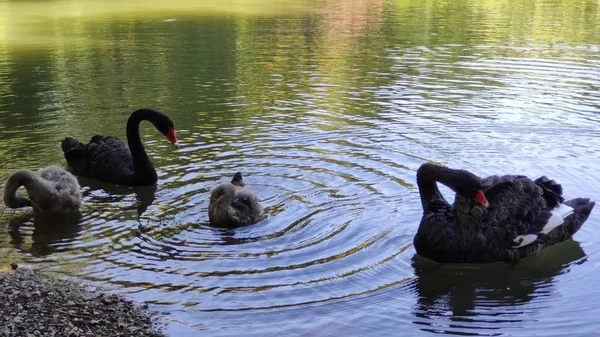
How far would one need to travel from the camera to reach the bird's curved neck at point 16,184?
790 cm

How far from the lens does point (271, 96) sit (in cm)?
1378

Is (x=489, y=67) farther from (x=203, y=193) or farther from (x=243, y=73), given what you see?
(x=203, y=193)

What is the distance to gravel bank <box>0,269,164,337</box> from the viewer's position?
201 inches

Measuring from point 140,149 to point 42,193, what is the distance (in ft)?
5.17

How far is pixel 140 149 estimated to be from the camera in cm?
930

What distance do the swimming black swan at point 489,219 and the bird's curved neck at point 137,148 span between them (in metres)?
3.57

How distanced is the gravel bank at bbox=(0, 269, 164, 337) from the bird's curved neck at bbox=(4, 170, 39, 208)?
6.82 ft

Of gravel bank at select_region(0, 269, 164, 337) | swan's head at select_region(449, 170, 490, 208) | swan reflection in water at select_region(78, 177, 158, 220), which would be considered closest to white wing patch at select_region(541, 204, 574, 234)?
swan's head at select_region(449, 170, 490, 208)

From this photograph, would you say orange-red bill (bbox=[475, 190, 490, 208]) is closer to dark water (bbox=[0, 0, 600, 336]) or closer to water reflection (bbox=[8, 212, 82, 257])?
dark water (bbox=[0, 0, 600, 336])

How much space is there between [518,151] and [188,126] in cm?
501

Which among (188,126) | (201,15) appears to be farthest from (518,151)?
(201,15)

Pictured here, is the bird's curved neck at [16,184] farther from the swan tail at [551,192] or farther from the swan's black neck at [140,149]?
the swan tail at [551,192]

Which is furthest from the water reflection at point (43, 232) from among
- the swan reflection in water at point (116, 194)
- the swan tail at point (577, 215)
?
the swan tail at point (577, 215)

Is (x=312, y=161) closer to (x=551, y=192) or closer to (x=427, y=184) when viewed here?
(x=427, y=184)
